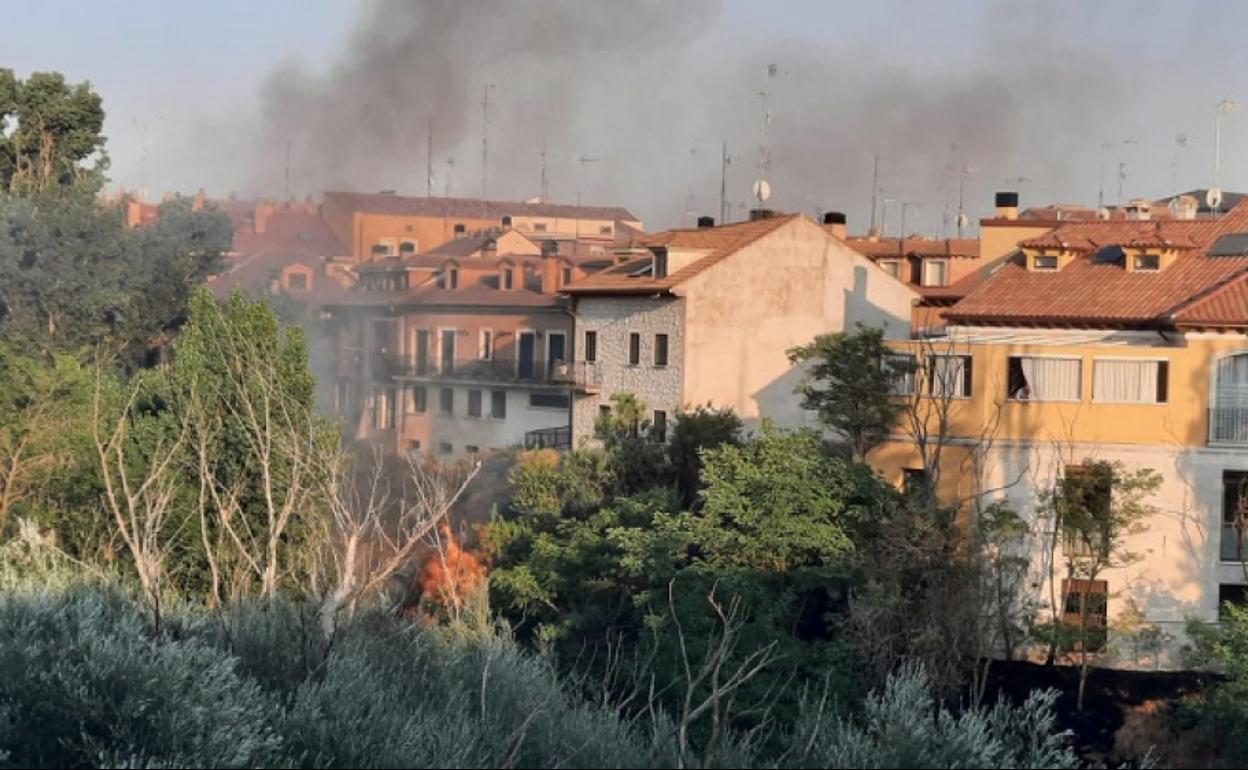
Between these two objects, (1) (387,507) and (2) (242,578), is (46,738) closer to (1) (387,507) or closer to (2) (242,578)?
(2) (242,578)

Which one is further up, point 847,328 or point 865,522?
point 847,328

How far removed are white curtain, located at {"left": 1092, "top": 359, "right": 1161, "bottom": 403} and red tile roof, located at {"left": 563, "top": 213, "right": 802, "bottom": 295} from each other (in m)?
11.1

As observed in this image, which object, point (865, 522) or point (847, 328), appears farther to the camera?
point (847, 328)

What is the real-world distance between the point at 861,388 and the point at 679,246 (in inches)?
424

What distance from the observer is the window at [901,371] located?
30031mm

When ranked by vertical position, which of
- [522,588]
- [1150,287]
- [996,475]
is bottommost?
[522,588]

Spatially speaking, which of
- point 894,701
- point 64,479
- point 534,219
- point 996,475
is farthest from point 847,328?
point 534,219

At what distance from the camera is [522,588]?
29.5 m

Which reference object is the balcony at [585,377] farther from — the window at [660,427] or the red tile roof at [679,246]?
the window at [660,427]

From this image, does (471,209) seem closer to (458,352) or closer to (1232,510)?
(458,352)

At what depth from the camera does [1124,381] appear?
2898 cm

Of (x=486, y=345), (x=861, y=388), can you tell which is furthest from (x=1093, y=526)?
(x=486, y=345)

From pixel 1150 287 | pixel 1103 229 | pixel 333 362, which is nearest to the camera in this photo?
pixel 1150 287

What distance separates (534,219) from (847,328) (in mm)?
38132
